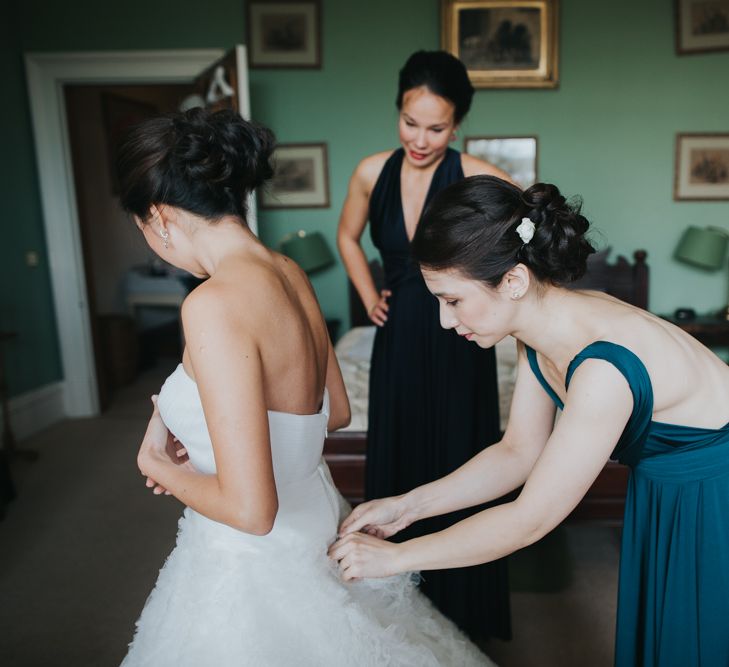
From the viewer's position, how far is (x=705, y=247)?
165 inches

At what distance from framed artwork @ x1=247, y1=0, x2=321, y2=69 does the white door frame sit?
0.93 feet

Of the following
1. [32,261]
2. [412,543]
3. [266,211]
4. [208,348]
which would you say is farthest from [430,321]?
[32,261]

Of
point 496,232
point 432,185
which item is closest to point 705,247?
point 432,185

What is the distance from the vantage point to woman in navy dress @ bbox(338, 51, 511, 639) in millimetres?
1994

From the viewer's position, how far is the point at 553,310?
1194 millimetres

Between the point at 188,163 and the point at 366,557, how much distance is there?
2.49 ft

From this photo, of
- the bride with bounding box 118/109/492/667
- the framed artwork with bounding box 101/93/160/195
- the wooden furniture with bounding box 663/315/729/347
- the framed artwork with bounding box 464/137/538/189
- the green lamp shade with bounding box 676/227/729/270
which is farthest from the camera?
the framed artwork with bounding box 101/93/160/195

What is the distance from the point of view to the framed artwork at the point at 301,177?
443cm

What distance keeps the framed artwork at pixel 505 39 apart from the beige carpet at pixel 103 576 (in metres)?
2.88

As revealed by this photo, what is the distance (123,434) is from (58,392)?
728mm

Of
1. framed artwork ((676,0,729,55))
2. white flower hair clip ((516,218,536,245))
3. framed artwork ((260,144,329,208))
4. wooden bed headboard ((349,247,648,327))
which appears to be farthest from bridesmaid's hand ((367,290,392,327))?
framed artwork ((676,0,729,55))

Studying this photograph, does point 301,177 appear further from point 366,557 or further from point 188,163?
point 366,557

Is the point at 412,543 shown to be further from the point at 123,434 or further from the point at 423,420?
the point at 123,434

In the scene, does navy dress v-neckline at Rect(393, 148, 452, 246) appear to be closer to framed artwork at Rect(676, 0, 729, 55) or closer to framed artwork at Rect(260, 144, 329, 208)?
framed artwork at Rect(260, 144, 329, 208)
